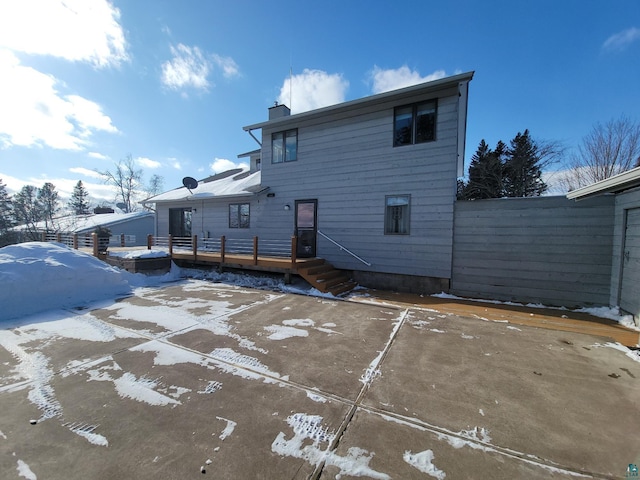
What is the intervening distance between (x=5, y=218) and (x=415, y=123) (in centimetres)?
3701

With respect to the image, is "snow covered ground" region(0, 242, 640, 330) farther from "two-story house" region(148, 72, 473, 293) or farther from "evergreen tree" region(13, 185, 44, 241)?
"evergreen tree" region(13, 185, 44, 241)

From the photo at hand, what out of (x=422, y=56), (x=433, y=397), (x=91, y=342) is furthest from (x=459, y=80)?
(x=91, y=342)

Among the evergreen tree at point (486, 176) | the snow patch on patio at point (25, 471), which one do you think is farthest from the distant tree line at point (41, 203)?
the evergreen tree at point (486, 176)

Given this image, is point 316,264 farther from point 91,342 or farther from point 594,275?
point 594,275

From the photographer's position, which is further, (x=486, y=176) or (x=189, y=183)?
(x=486, y=176)

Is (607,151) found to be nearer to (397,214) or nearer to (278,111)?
(397,214)

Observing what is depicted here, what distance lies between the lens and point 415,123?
7.47 m

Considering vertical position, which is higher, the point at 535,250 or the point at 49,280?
the point at 535,250

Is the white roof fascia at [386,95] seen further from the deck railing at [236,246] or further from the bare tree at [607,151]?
the bare tree at [607,151]

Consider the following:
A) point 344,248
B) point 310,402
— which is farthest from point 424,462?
point 344,248

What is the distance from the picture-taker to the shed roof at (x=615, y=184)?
3905 millimetres

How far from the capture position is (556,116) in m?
13.8

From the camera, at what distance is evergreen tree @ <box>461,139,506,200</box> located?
62.4 feet

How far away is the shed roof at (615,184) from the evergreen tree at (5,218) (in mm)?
27514
